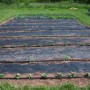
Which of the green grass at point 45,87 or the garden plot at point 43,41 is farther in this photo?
the garden plot at point 43,41

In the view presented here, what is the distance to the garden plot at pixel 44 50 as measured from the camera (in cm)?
874

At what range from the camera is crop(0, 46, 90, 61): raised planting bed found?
9844 mm

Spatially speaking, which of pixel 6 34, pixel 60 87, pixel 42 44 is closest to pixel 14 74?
pixel 60 87

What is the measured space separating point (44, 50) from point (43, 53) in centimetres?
47

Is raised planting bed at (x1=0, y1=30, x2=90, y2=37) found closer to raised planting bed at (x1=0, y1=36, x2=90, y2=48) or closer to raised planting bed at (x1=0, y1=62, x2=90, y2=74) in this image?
raised planting bed at (x1=0, y1=36, x2=90, y2=48)

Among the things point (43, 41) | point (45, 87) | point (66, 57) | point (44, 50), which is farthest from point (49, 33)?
point (45, 87)

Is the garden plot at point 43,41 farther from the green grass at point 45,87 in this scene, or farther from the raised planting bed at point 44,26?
the green grass at point 45,87

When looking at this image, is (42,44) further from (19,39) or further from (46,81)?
(46,81)

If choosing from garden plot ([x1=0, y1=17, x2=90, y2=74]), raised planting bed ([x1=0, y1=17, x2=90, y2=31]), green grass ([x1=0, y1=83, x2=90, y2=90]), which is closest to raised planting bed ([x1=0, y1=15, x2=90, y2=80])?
garden plot ([x1=0, y1=17, x2=90, y2=74])

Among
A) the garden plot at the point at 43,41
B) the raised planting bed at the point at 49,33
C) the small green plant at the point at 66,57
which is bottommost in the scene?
the raised planting bed at the point at 49,33

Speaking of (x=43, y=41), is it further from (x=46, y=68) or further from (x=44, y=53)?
(x=46, y=68)

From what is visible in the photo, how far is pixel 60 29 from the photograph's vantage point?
16297 mm

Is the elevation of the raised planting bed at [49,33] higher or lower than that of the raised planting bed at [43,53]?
lower

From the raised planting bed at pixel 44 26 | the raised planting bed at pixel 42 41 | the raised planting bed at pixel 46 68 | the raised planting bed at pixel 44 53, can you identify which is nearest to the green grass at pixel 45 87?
the raised planting bed at pixel 44 53
